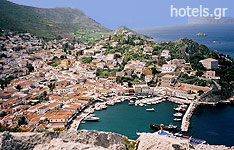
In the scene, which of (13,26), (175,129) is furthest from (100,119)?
(13,26)

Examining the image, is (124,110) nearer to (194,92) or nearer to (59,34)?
(194,92)

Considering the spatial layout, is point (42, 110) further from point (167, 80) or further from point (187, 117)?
point (167, 80)

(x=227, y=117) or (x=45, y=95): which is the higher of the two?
(x=45, y=95)

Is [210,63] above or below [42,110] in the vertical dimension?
above

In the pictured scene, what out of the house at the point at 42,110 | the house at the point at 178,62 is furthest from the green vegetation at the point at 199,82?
the house at the point at 42,110

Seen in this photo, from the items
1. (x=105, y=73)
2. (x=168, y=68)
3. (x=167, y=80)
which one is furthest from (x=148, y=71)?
(x=105, y=73)

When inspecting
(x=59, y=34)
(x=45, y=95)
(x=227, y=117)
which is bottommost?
(x=227, y=117)
